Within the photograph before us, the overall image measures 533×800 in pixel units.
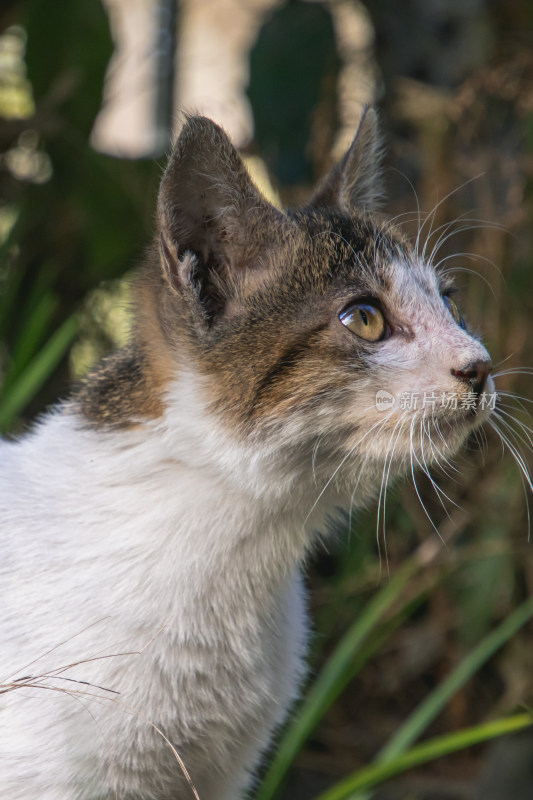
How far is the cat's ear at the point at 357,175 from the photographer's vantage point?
1.54 meters

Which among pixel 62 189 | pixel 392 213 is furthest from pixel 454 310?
pixel 62 189

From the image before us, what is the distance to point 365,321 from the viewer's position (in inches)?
48.7

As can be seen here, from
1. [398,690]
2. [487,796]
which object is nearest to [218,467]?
[487,796]

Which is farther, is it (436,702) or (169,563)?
(436,702)

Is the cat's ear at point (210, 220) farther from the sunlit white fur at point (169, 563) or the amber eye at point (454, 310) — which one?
the amber eye at point (454, 310)

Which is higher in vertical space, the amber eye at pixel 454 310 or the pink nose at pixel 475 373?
the amber eye at pixel 454 310

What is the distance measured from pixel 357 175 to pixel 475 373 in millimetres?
582

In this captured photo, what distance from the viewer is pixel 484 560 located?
2365 millimetres

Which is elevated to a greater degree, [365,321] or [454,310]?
[454,310]

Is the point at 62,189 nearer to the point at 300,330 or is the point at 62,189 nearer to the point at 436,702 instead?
the point at 300,330

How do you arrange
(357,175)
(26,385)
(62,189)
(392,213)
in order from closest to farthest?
(357,175), (26,385), (392,213), (62,189)
